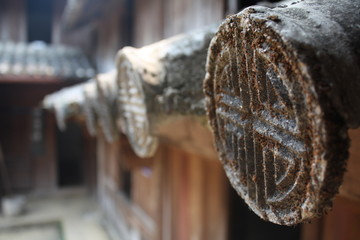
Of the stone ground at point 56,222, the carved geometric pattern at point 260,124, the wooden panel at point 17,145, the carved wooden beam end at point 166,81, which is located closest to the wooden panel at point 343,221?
the carved wooden beam end at point 166,81

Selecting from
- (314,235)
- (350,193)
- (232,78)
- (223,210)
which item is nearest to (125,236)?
(223,210)

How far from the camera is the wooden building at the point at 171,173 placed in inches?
81.4

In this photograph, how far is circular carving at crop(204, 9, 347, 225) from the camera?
53 cm

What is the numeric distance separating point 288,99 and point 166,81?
76cm

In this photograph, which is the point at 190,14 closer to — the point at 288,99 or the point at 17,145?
the point at 288,99

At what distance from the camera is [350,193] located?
1274 millimetres

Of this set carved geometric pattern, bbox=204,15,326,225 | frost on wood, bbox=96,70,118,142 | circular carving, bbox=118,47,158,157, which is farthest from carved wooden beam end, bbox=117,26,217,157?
frost on wood, bbox=96,70,118,142

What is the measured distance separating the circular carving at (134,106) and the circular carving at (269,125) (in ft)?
1.68

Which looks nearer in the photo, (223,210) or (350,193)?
(350,193)

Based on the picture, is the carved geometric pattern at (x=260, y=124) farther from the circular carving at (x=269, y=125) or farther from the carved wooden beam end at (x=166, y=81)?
the carved wooden beam end at (x=166, y=81)

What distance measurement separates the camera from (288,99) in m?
0.61

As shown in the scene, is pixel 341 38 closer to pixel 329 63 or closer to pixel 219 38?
pixel 329 63

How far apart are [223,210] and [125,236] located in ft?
12.5

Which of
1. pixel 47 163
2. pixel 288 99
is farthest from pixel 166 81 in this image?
pixel 47 163
